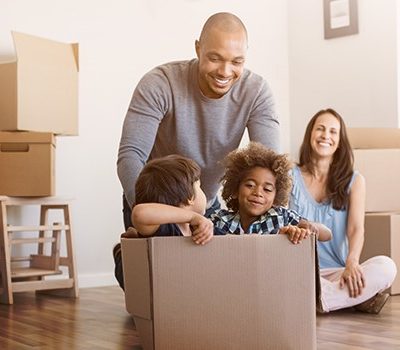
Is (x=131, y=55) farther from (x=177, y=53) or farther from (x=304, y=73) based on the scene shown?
(x=304, y=73)

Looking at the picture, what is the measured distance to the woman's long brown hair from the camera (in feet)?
10.7

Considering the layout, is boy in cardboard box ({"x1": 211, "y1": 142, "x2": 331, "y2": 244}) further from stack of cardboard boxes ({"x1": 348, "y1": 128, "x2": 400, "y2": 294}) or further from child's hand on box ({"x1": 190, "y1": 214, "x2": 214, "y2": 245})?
stack of cardboard boxes ({"x1": 348, "y1": 128, "x2": 400, "y2": 294})

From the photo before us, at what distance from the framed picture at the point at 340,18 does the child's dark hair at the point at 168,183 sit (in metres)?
2.57

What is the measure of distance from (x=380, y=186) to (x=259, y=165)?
1.56m

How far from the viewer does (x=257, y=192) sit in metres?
2.32

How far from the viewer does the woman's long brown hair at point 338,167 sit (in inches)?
129

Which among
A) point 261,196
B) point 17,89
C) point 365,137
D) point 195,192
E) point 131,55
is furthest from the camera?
point 131,55

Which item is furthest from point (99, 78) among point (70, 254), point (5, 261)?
point (5, 261)

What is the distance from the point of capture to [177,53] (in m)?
4.33

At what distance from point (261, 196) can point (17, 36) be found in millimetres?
1552

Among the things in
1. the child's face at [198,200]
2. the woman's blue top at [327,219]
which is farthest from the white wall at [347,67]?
the child's face at [198,200]

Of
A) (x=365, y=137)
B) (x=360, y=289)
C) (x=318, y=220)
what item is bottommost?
(x=360, y=289)

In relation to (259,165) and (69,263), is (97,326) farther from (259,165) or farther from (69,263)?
(69,263)

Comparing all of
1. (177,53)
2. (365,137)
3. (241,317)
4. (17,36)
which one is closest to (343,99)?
(365,137)
